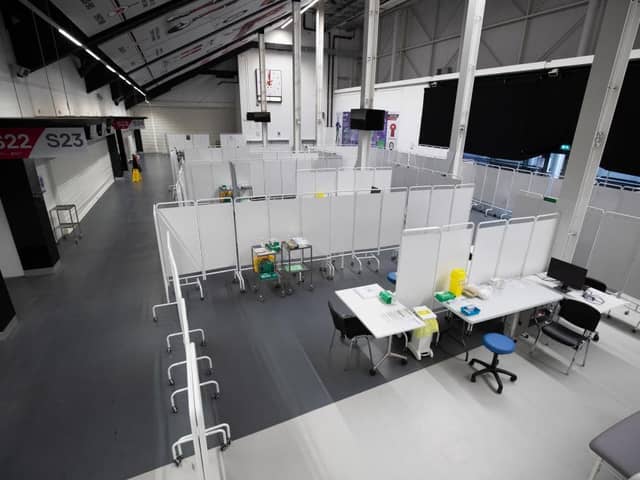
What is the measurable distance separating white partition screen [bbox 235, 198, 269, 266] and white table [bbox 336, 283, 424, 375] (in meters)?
2.61

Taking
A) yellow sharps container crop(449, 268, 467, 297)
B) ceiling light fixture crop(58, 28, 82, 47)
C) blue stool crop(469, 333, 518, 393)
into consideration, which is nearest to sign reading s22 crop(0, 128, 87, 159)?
ceiling light fixture crop(58, 28, 82, 47)

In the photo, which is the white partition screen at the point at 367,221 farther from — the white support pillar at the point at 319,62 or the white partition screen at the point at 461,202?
the white support pillar at the point at 319,62

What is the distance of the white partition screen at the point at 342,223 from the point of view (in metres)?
7.09

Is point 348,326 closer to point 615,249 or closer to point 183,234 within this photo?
point 183,234

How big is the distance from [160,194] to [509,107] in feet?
44.4

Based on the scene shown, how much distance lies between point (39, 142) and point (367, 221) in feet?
19.0

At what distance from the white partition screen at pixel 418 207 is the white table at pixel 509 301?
9.83ft

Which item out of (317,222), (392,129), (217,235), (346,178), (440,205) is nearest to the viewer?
(217,235)

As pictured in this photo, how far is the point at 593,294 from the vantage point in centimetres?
496

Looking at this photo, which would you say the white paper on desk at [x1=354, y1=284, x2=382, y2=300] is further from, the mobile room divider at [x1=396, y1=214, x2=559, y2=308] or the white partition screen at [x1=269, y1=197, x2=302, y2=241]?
the white partition screen at [x1=269, y1=197, x2=302, y2=241]

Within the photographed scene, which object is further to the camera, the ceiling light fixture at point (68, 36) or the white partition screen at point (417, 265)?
the ceiling light fixture at point (68, 36)

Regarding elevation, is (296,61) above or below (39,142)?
above

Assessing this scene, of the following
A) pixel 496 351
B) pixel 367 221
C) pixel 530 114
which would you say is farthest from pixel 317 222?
pixel 530 114

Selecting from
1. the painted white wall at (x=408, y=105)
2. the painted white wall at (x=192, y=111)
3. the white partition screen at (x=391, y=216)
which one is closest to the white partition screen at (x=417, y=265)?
the white partition screen at (x=391, y=216)
